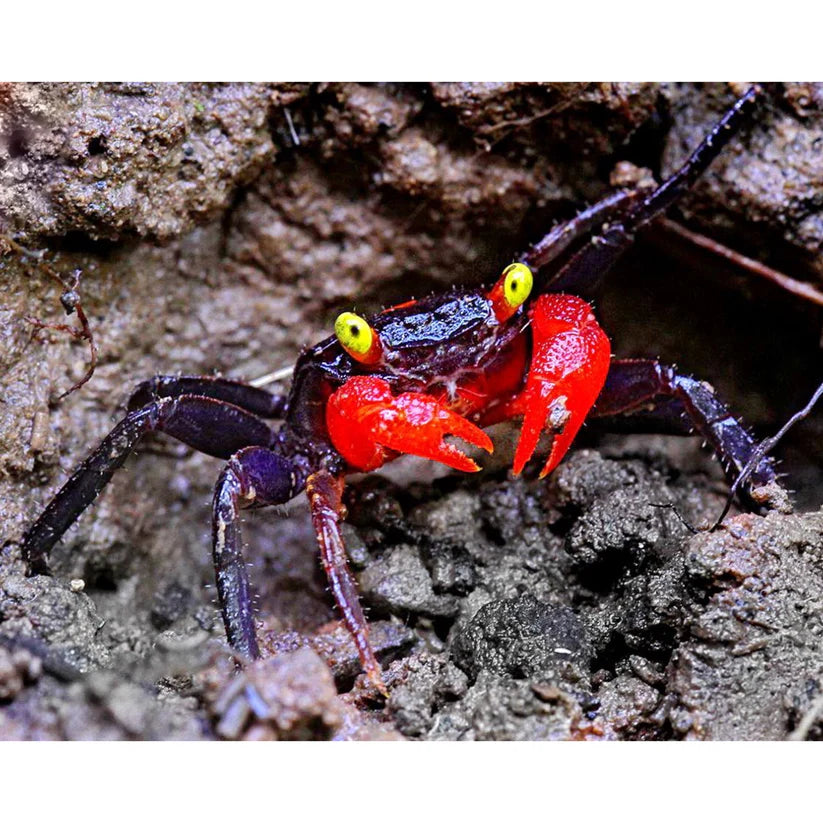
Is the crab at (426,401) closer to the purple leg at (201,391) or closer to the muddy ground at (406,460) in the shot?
the purple leg at (201,391)

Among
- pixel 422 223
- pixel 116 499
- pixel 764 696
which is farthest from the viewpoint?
pixel 422 223

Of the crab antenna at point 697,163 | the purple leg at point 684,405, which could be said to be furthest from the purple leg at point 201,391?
the crab antenna at point 697,163

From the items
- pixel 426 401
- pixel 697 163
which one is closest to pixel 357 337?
pixel 426 401

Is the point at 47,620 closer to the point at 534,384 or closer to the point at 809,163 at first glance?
the point at 534,384

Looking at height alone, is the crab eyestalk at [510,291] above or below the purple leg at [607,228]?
below

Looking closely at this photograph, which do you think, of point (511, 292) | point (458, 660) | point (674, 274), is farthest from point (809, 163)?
point (458, 660)

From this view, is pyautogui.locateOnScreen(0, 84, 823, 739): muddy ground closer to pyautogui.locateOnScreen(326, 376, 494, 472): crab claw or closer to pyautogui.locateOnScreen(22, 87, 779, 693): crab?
pyautogui.locateOnScreen(22, 87, 779, 693): crab

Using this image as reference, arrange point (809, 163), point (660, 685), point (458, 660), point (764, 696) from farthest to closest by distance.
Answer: point (809, 163)
point (458, 660)
point (660, 685)
point (764, 696)
